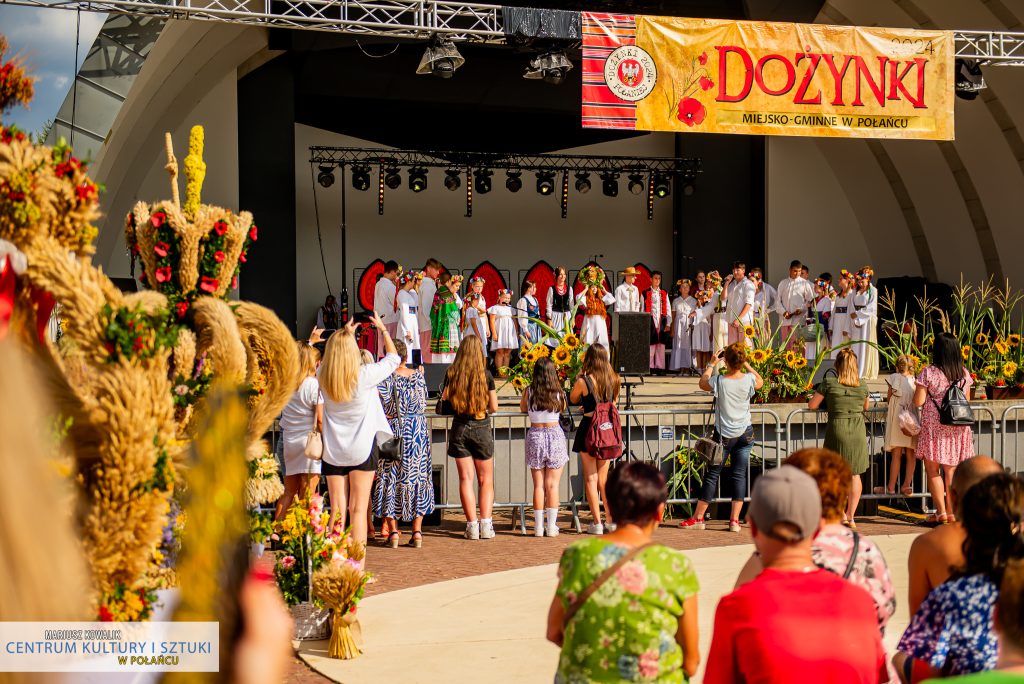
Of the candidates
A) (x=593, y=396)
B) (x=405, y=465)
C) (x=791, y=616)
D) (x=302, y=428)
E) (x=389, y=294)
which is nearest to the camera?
(x=791, y=616)

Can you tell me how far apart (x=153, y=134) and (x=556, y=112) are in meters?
8.75

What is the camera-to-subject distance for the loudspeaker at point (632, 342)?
44.6 ft

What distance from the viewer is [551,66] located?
13484 millimetres

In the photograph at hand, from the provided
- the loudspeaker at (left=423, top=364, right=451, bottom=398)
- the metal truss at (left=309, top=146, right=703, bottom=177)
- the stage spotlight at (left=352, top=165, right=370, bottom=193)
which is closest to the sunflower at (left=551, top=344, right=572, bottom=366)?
the loudspeaker at (left=423, top=364, right=451, bottom=398)

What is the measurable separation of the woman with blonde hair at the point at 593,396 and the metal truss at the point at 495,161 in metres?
14.1

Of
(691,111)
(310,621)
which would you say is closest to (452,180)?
(691,111)

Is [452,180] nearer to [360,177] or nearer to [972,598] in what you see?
[360,177]

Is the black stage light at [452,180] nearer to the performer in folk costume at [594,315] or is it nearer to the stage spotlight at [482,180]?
the stage spotlight at [482,180]

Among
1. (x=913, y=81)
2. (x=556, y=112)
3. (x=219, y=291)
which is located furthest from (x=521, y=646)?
(x=556, y=112)

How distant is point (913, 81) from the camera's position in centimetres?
1375

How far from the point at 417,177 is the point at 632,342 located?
36.7 ft

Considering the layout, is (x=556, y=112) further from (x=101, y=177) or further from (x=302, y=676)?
(x=302, y=676)

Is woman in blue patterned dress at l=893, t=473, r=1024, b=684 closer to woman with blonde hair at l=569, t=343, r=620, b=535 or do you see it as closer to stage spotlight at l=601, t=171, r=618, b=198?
woman with blonde hair at l=569, t=343, r=620, b=535

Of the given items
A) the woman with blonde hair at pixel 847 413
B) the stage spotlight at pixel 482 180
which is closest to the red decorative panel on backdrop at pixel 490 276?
the stage spotlight at pixel 482 180
